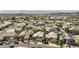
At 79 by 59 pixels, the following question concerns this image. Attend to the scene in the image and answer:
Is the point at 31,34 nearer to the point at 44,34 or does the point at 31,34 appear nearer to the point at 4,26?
the point at 44,34

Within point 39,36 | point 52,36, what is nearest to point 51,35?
point 52,36

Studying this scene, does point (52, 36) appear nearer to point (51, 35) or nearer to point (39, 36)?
point (51, 35)

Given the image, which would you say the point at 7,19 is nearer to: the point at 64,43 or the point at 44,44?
the point at 44,44

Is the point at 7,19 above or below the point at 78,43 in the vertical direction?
above
